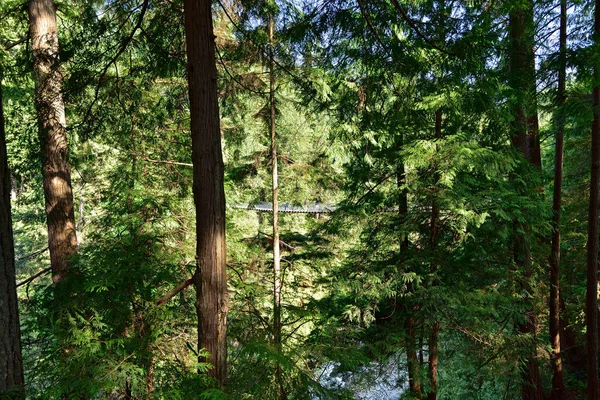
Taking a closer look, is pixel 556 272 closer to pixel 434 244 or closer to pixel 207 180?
pixel 434 244

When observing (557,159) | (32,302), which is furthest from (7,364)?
(557,159)

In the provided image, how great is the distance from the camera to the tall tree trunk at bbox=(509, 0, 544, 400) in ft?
20.0

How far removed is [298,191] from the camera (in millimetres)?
8641

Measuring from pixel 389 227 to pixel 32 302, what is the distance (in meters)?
5.49

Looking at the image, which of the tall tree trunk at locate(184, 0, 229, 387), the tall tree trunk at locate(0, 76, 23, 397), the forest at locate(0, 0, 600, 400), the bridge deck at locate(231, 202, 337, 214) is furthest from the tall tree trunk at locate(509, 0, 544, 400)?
the tall tree trunk at locate(0, 76, 23, 397)

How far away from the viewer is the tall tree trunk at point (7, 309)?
2781 mm

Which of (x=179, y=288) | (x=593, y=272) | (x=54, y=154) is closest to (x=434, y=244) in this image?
(x=593, y=272)

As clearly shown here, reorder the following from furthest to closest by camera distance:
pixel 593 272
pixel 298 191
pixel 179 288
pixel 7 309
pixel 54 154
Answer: pixel 298 191, pixel 593 272, pixel 54 154, pixel 179 288, pixel 7 309

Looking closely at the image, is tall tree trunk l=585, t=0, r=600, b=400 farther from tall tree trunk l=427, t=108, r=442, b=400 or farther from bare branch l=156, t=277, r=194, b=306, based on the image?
bare branch l=156, t=277, r=194, b=306

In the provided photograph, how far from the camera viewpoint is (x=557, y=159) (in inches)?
316

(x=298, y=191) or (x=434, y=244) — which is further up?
(x=298, y=191)

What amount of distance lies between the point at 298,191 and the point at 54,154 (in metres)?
4.47

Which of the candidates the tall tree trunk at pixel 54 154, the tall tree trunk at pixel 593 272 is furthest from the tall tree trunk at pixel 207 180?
the tall tree trunk at pixel 593 272

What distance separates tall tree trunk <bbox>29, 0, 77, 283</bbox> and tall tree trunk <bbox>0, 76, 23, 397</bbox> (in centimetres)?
231
